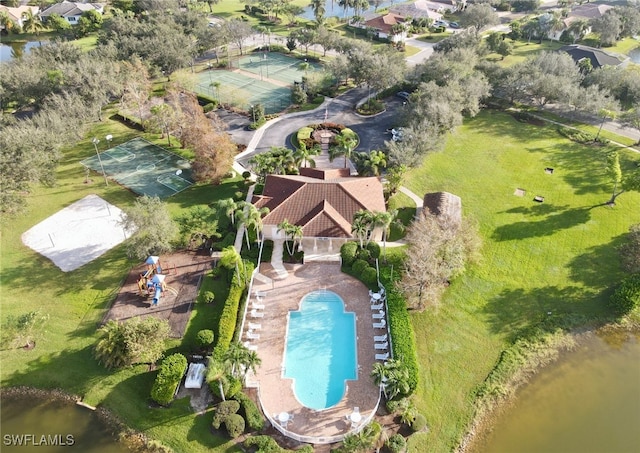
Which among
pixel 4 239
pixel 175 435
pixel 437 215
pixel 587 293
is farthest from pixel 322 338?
pixel 4 239

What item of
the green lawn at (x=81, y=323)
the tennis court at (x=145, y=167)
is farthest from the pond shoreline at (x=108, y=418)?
the tennis court at (x=145, y=167)

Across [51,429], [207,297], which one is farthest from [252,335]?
[51,429]

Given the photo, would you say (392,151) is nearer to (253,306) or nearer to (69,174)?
(253,306)

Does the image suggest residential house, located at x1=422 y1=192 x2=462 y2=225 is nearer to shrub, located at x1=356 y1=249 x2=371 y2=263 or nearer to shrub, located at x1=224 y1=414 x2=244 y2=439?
shrub, located at x1=356 y1=249 x2=371 y2=263

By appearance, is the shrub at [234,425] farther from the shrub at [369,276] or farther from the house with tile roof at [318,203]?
the house with tile roof at [318,203]

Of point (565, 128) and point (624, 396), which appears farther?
point (565, 128)

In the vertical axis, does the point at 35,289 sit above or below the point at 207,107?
below
